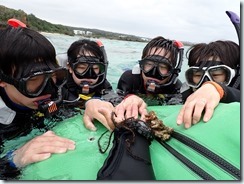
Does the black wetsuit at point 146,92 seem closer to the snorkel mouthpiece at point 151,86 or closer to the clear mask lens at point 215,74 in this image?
the snorkel mouthpiece at point 151,86

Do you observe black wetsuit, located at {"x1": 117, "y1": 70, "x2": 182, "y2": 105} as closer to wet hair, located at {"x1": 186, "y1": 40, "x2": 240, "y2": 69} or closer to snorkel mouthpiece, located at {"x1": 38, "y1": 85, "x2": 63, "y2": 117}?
wet hair, located at {"x1": 186, "y1": 40, "x2": 240, "y2": 69}

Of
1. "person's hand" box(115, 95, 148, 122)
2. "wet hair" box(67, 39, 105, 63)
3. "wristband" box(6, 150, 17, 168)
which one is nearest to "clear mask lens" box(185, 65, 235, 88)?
"person's hand" box(115, 95, 148, 122)

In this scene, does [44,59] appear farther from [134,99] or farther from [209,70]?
[209,70]

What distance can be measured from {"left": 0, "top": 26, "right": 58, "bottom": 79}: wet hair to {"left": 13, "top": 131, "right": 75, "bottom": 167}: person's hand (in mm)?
577

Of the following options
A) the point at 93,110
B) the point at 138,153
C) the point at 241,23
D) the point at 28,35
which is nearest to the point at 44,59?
the point at 28,35

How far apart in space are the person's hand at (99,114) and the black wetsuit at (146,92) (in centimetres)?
163

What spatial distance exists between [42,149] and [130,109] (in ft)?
1.92

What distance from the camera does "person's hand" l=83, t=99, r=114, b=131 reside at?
1.80 metres

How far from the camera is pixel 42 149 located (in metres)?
1.63

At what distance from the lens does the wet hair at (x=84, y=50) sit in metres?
3.48

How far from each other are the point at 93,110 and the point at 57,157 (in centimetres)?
48

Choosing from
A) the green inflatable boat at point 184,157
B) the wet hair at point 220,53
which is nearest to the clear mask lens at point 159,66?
the wet hair at point 220,53

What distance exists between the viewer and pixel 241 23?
65.3 inches

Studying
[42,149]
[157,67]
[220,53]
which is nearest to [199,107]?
[42,149]
